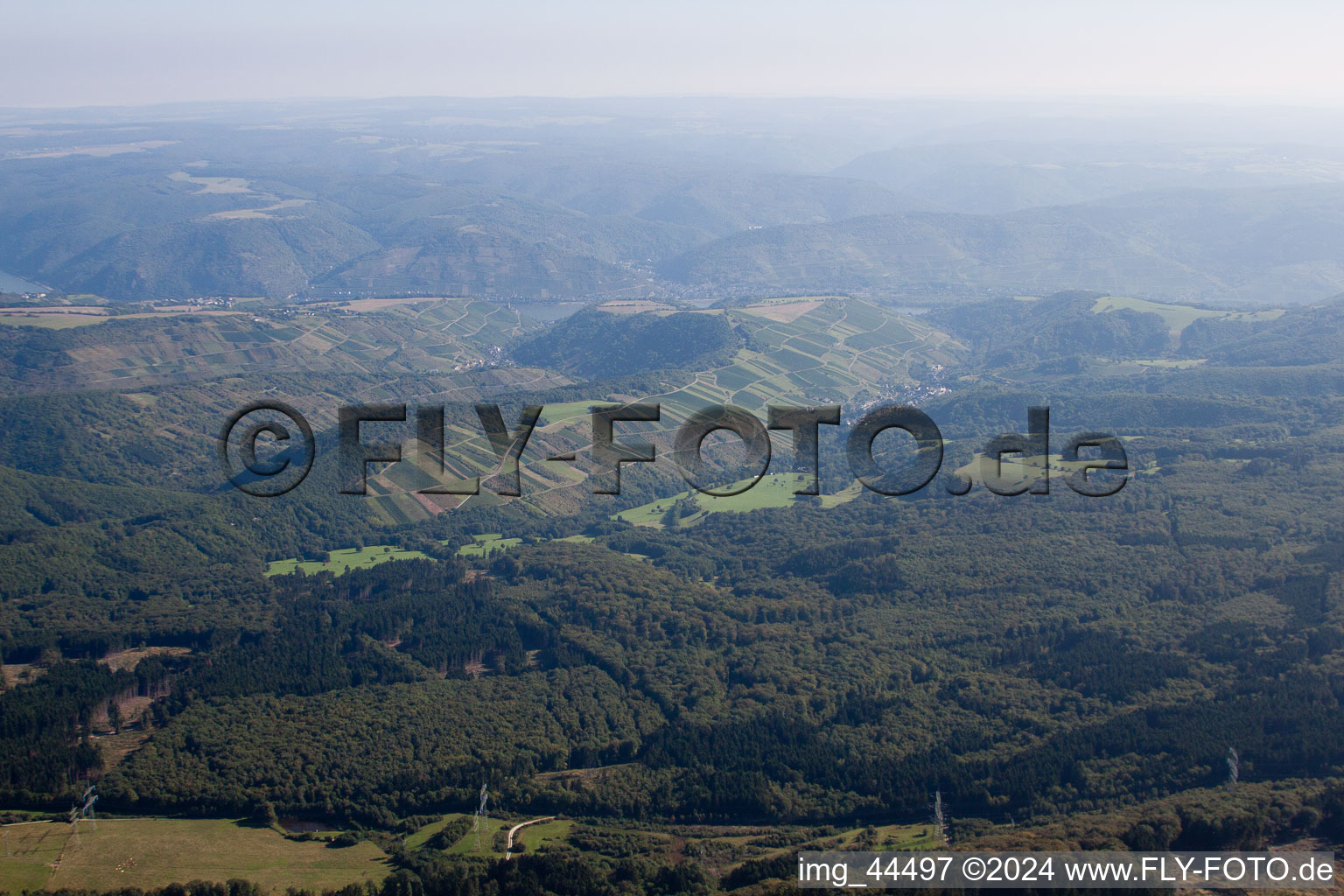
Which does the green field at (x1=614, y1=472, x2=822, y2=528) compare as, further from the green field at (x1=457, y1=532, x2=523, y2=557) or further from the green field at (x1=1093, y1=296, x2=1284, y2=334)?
A: the green field at (x1=1093, y1=296, x2=1284, y2=334)

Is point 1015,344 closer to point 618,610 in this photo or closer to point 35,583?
point 618,610

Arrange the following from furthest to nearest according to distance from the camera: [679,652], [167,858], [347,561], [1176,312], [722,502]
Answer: [1176,312] → [722,502] → [347,561] → [679,652] → [167,858]

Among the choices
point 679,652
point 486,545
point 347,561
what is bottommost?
point 679,652

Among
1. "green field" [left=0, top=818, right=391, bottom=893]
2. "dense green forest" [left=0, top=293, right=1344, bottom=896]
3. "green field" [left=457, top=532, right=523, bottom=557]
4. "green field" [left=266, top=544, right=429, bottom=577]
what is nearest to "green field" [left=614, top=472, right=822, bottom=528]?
"dense green forest" [left=0, top=293, right=1344, bottom=896]

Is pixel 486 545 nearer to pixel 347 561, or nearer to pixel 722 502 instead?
pixel 347 561

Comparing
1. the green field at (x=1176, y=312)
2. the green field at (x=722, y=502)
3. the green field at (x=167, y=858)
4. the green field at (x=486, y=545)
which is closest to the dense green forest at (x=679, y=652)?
the green field at (x=486, y=545)

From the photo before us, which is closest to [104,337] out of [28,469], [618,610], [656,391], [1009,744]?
[28,469]

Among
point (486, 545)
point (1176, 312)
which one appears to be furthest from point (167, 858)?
point (1176, 312)
